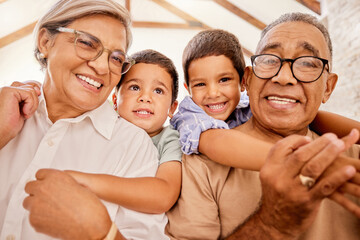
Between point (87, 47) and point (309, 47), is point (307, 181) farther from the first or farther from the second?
point (87, 47)

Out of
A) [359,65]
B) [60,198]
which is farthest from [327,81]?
[359,65]

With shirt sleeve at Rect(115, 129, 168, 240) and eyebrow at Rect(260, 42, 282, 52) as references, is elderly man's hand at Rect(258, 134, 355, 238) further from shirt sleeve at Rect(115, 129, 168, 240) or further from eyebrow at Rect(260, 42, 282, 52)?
eyebrow at Rect(260, 42, 282, 52)

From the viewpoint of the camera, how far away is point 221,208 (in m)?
1.44

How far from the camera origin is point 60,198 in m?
0.96

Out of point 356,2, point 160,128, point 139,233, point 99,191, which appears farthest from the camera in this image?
point 356,2

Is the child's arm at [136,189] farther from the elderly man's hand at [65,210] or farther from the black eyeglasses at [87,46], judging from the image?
the black eyeglasses at [87,46]

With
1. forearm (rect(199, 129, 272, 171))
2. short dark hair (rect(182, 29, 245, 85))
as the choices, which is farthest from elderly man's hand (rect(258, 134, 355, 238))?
short dark hair (rect(182, 29, 245, 85))

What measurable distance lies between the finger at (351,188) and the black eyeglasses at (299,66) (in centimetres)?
79

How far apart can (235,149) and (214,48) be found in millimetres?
941

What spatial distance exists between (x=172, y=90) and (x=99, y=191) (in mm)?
1178

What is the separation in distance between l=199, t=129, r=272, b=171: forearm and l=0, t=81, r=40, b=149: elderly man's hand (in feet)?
3.10

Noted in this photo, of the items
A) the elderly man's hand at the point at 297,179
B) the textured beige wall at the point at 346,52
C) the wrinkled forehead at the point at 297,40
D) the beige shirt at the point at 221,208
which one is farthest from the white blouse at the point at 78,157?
the textured beige wall at the point at 346,52

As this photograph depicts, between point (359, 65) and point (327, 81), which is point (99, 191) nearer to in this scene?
point (327, 81)

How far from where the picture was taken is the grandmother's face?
1460mm
